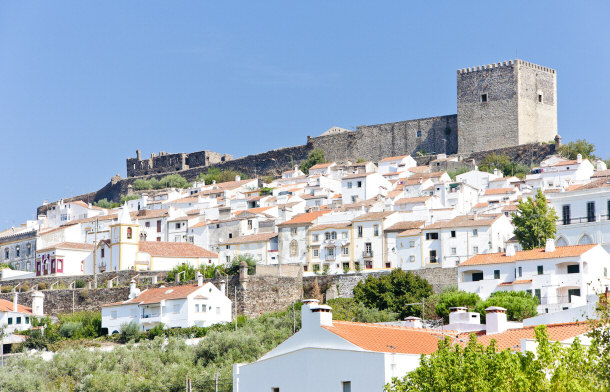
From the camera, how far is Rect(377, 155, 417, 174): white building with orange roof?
93500mm

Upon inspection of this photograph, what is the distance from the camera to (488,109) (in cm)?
9712

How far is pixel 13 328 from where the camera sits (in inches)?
2448

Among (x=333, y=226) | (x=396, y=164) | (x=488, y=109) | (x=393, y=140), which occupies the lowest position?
(x=333, y=226)

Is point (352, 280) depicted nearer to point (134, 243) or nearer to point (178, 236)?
point (134, 243)

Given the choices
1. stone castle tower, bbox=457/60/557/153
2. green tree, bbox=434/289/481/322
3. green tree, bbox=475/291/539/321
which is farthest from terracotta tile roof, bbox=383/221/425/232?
stone castle tower, bbox=457/60/557/153

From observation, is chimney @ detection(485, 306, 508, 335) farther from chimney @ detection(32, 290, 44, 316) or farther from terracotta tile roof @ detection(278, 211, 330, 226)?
terracotta tile roof @ detection(278, 211, 330, 226)

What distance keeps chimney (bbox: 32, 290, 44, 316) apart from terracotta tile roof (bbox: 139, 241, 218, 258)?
8517 millimetres

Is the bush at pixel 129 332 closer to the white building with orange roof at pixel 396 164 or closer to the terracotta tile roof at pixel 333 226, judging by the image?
the terracotta tile roof at pixel 333 226

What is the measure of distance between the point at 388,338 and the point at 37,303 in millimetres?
38185

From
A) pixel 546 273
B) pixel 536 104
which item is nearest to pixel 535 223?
pixel 546 273

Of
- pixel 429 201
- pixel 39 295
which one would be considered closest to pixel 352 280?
pixel 429 201

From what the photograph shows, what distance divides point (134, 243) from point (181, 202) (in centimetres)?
1912

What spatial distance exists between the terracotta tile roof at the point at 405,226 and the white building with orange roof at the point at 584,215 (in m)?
10.7

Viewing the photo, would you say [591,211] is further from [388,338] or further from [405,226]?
[388,338]
